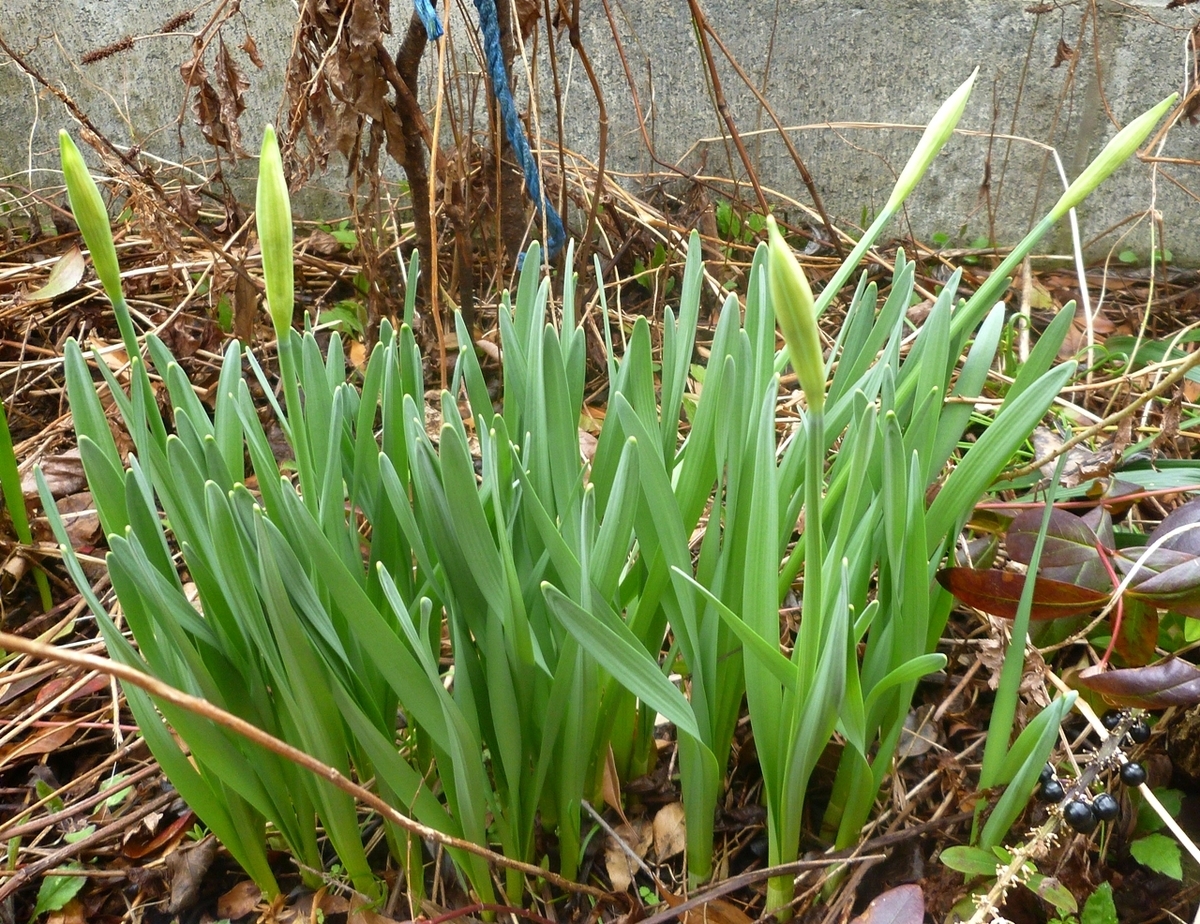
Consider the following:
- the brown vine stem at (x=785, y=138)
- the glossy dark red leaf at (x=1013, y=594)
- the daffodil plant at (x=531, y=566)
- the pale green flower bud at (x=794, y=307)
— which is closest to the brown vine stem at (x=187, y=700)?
the daffodil plant at (x=531, y=566)

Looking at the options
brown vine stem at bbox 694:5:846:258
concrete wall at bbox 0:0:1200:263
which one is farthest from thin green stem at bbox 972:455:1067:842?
concrete wall at bbox 0:0:1200:263

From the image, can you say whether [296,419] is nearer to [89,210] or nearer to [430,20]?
[89,210]

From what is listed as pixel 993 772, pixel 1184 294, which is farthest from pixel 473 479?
pixel 1184 294

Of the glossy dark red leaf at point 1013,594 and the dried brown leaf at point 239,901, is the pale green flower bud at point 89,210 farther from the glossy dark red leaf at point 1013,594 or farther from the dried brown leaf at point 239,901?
the glossy dark red leaf at point 1013,594

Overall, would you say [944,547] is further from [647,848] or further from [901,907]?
[647,848]

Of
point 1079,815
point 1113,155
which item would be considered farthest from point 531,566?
point 1113,155
